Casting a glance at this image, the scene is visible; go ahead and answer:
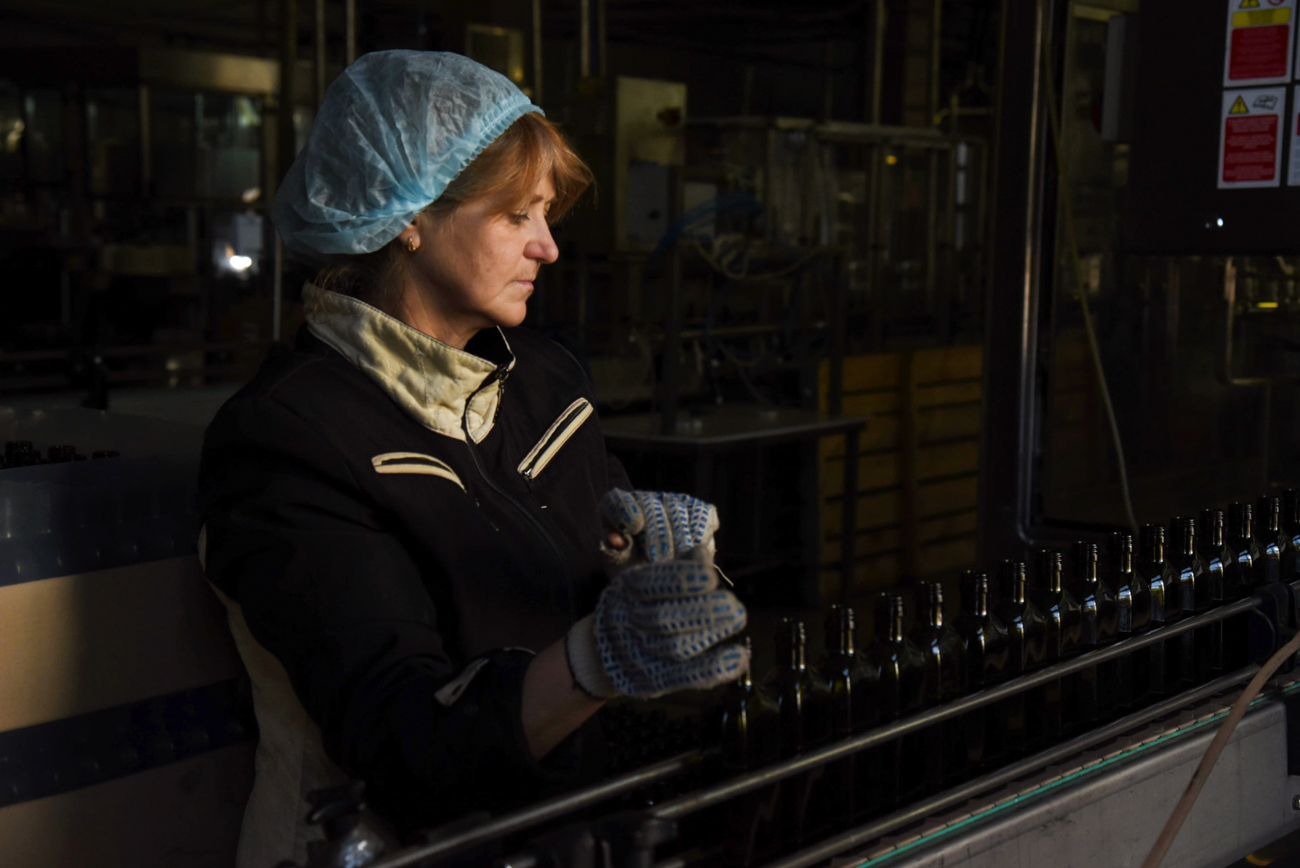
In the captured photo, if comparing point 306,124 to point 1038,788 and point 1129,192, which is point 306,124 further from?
point 1038,788

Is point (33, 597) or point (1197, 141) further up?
point (1197, 141)

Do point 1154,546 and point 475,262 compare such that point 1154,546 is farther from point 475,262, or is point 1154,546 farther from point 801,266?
point 801,266

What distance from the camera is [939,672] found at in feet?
4.49

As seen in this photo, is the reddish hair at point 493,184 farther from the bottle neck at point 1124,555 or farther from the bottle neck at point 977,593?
the bottle neck at point 1124,555

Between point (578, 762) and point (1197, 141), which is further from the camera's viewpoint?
point (1197, 141)

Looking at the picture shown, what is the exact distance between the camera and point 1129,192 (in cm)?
223

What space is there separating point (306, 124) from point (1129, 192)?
5.62 metres

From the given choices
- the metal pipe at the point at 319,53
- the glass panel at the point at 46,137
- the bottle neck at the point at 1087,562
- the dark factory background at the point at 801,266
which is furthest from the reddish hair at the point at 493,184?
the glass panel at the point at 46,137

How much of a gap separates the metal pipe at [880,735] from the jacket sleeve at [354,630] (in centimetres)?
14

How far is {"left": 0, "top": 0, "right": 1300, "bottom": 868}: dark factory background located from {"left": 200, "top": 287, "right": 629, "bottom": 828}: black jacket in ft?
1.00

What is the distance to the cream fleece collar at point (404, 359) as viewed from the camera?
1184 millimetres

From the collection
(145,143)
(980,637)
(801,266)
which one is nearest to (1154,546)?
(980,637)

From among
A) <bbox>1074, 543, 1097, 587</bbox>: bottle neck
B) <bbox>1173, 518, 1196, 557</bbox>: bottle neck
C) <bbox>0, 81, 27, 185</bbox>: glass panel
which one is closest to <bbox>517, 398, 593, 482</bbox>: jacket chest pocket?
<bbox>1074, 543, 1097, 587</bbox>: bottle neck

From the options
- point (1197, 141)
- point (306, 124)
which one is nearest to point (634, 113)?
point (306, 124)
